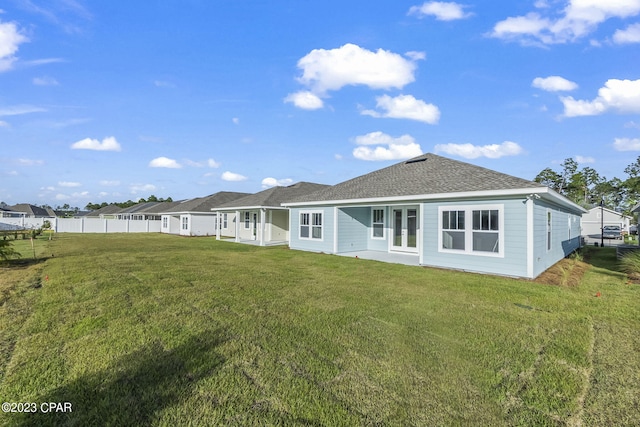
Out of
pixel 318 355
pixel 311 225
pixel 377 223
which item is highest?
pixel 377 223

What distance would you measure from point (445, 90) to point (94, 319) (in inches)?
747

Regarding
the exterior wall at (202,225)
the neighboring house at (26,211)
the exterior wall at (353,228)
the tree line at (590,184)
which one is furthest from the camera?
the neighboring house at (26,211)

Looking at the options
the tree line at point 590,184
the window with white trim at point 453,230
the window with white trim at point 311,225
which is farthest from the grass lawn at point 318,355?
the tree line at point 590,184

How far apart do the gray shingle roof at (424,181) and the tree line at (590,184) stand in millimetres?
55453

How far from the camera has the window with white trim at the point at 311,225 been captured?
1566 cm

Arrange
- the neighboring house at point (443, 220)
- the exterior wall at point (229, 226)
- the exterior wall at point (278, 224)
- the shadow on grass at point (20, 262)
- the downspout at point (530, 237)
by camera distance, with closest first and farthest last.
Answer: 1. the downspout at point (530, 237)
2. the neighboring house at point (443, 220)
3. the shadow on grass at point (20, 262)
4. the exterior wall at point (278, 224)
5. the exterior wall at point (229, 226)

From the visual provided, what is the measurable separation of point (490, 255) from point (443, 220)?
73.5 inches

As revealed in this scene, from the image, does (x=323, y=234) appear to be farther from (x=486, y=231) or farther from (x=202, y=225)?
(x=202, y=225)

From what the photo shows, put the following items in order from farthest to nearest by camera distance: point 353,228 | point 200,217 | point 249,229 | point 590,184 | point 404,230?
point 590,184 < point 200,217 < point 249,229 < point 353,228 < point 404,230

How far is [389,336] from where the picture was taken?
4.36 m

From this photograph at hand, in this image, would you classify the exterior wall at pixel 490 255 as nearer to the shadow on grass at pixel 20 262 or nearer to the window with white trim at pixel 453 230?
the window with white trim at pixel 453 230

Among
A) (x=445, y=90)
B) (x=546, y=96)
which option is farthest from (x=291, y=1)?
(x=546, y=96)

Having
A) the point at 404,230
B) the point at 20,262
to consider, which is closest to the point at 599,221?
the point at 404,230

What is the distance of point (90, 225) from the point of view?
33.0m
